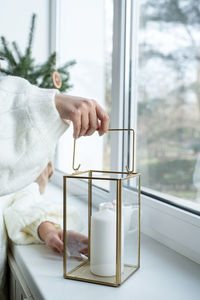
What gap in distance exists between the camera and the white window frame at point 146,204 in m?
0.74

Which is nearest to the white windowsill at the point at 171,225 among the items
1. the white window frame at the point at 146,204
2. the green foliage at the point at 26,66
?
the white window frame at the point at 146,204

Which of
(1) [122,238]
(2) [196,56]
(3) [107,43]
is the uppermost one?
(3) [107,43]

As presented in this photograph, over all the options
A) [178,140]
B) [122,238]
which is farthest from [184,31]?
[122,238]

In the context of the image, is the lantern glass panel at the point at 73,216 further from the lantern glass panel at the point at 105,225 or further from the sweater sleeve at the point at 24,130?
the sweater sleeve at the point at 24,130

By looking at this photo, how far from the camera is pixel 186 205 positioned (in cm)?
80

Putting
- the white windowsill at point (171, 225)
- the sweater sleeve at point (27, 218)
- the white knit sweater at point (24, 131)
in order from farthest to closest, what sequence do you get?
the sweater sleeve at point (27, 218), the white windowsill at point (171, 225), the white knit sweater at point (24, 131)

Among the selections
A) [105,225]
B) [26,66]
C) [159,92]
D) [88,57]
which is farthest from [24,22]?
[105,225]

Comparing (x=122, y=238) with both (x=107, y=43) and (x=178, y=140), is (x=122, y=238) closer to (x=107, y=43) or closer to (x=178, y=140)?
(x=178, y=140)

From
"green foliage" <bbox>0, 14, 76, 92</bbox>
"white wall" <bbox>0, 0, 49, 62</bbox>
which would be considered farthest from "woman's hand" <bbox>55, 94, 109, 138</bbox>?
"white wall" <bbox>0, 0, 49, 62</bbox>

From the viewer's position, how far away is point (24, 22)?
1.78m

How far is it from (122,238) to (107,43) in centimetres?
91

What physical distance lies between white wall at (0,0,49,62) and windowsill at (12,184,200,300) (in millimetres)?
1325

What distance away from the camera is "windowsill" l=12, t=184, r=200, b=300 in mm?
589

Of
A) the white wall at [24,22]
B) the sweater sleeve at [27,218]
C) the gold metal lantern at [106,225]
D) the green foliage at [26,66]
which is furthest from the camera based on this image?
the white wall at [24,22]
